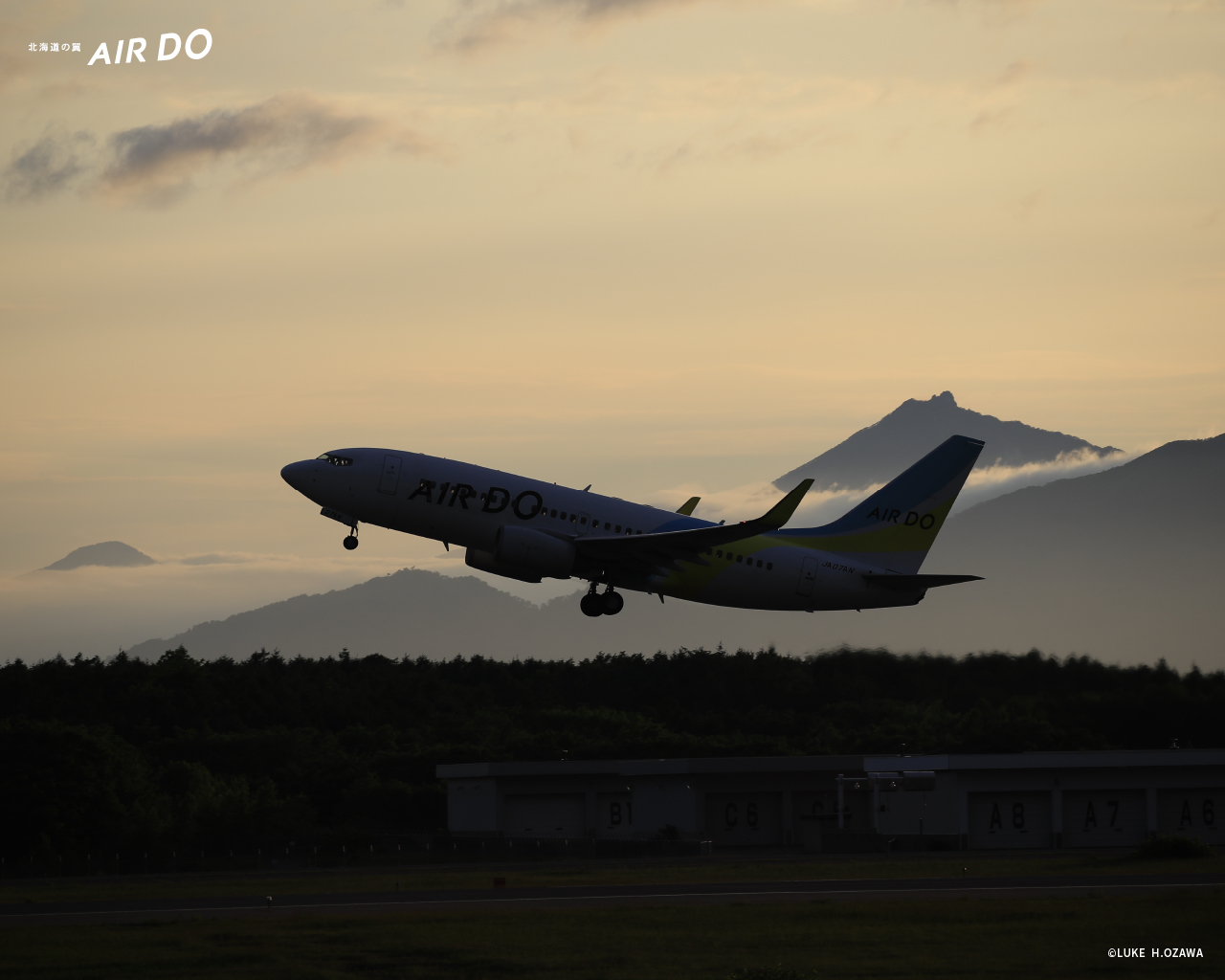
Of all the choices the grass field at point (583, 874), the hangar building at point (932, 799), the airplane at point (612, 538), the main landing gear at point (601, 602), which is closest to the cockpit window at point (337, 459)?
the airplane at point (612, 538)

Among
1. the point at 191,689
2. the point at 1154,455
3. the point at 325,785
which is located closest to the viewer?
the point at 325,785

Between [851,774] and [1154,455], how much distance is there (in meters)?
90.6

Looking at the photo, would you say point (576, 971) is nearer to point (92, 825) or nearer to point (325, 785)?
point (92, 825)

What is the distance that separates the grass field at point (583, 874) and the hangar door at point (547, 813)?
2758cm

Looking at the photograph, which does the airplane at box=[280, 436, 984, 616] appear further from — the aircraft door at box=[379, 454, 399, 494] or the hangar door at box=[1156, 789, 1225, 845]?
the hangar door at box=[1156, 789, 1225, 845]

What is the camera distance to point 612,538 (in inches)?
2053

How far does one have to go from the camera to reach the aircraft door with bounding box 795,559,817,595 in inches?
2224

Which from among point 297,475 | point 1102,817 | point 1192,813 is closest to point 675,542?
point 297,475

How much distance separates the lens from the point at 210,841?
91.4m

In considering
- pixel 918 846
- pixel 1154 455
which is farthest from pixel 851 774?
pixel 1154 455

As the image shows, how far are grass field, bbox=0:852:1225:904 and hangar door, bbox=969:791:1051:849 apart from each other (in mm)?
11432

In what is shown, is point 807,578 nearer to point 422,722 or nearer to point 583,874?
point 583,874

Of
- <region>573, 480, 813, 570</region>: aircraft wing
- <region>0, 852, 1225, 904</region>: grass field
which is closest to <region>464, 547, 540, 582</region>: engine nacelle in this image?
<region>573, 480, 813, 570</region>: aircraft wing

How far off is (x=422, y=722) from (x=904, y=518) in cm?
9576
